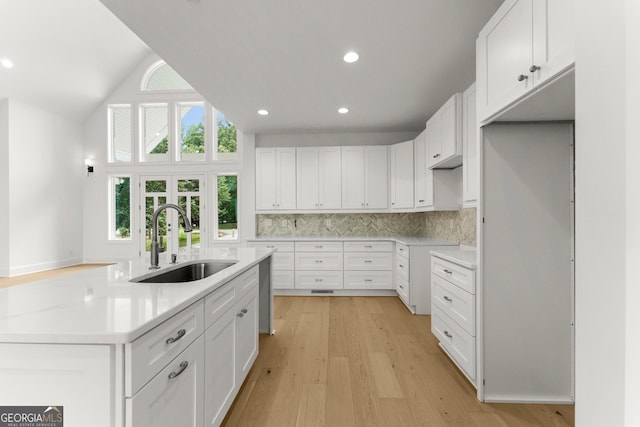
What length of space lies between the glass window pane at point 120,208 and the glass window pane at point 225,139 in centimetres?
242

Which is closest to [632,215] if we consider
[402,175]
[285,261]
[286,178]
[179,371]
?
[179,371]

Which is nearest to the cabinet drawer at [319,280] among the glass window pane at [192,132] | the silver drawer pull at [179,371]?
the silver drawer pull at [179,371]

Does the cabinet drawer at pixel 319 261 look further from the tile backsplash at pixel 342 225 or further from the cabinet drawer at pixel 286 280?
the tile backsplash at pixel 342 225

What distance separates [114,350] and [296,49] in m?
2.65

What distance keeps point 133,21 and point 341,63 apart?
176cm

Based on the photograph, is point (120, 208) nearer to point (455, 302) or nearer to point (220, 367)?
point (220, 367)

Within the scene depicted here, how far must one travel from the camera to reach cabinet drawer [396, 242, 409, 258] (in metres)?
4.04

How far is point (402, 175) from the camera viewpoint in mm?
4746

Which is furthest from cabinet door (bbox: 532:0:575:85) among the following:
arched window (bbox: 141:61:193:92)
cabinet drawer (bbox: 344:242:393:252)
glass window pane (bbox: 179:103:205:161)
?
arched window (bbox: 141:61:193:92)

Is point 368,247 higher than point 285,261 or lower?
higher

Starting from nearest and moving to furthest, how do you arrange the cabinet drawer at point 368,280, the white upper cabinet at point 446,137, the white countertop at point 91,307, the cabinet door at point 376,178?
the white countertop at point 91,307 < the white upper cabinet at point 446,137 < the cabinet drawer at point 368,280 < the cabinet door at point 376,178

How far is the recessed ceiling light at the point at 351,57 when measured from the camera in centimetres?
277

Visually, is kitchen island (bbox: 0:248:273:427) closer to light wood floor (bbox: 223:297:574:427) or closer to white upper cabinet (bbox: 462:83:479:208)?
light wood floor (bbox: 223:297:574:427)

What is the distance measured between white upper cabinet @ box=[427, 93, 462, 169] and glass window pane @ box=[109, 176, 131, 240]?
7.03 m
